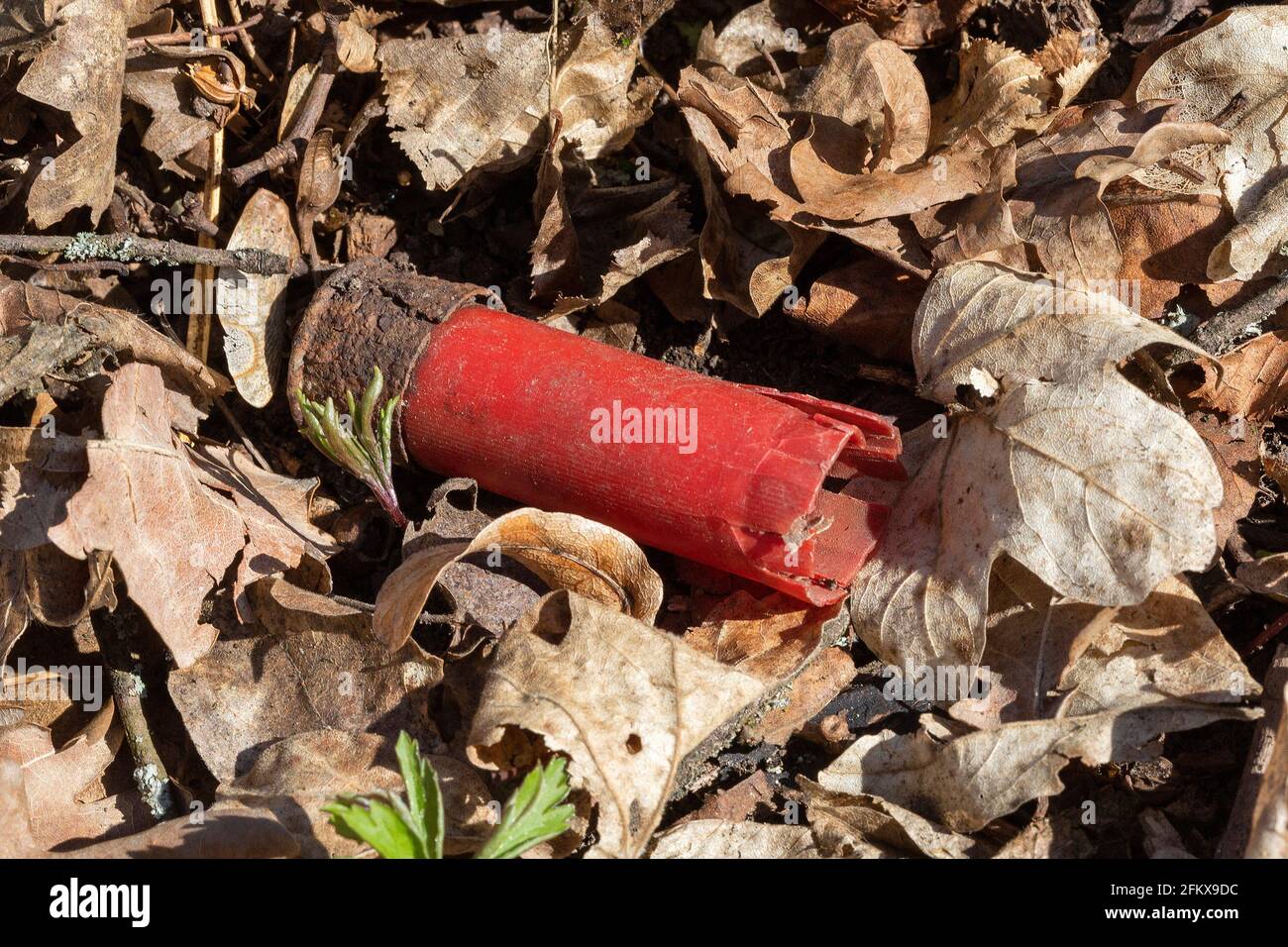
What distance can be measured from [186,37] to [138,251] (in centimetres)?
69

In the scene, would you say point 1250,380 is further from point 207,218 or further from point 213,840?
point 207,218

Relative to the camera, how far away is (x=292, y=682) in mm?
2545

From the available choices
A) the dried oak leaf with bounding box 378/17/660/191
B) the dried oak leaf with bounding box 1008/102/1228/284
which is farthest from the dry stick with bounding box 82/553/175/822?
the dried oak leaf with bounding box 1008/102/1228/284

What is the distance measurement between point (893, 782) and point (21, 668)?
2047 mm

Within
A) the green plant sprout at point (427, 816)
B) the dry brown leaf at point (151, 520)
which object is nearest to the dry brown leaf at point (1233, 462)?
the green plant sprout at point (427, 816)

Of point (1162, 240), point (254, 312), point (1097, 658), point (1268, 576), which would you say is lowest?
point (1097, 658)

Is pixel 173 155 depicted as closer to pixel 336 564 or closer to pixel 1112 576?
pixel 336 564

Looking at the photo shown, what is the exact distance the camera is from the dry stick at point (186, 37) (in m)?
3.00

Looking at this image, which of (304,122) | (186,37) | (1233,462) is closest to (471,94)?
(304,122)

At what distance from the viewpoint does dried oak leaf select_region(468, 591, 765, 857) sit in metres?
2.21

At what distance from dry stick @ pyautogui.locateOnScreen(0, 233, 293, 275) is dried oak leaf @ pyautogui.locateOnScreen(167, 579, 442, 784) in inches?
34.9

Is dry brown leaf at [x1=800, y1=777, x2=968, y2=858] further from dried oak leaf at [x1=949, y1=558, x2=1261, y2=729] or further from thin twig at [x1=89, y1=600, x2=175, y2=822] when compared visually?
thin twig at [x1=89, y1=600, x2=175, y2=822]

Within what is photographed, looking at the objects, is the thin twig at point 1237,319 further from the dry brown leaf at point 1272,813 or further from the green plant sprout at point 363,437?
the green plant sprout at point 363,437

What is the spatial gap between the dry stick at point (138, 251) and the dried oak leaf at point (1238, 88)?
2.31 meters
